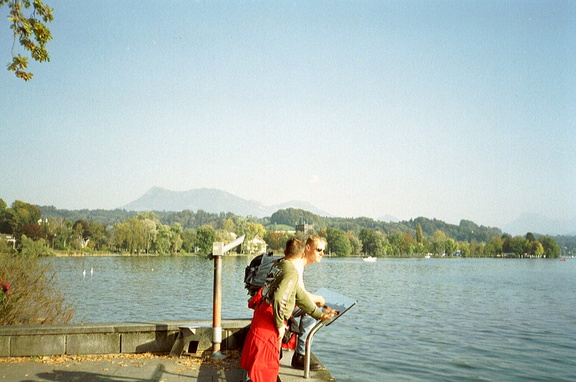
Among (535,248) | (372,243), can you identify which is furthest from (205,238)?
(535,248)

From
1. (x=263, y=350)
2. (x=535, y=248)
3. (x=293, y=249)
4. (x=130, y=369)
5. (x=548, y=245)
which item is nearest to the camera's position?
(x=263, y=350)

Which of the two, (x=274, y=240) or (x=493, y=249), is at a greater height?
(x=274, y=240)

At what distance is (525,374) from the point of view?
14555 millimetres

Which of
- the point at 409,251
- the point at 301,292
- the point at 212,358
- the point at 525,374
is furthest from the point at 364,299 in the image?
the point at 409,251

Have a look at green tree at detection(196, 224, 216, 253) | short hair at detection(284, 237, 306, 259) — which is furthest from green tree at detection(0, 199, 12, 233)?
short hair at detection(284, 237, 306, 259)

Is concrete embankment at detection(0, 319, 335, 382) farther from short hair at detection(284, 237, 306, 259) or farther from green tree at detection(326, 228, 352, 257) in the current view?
green tree at detection(326, 228, 352, 257)

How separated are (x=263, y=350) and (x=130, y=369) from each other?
2.85 metres

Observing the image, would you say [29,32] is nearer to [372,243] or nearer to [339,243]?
[339,243]

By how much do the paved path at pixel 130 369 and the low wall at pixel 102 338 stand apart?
0.50ft

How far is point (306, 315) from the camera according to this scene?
231 inches

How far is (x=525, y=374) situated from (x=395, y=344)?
437cm

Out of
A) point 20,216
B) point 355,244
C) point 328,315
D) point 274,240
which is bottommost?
point 328,315

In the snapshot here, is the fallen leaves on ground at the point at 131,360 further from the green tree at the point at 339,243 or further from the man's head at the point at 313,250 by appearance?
the green tree at the point at 339,243

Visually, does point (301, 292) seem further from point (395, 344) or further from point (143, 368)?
point (395, 344)
